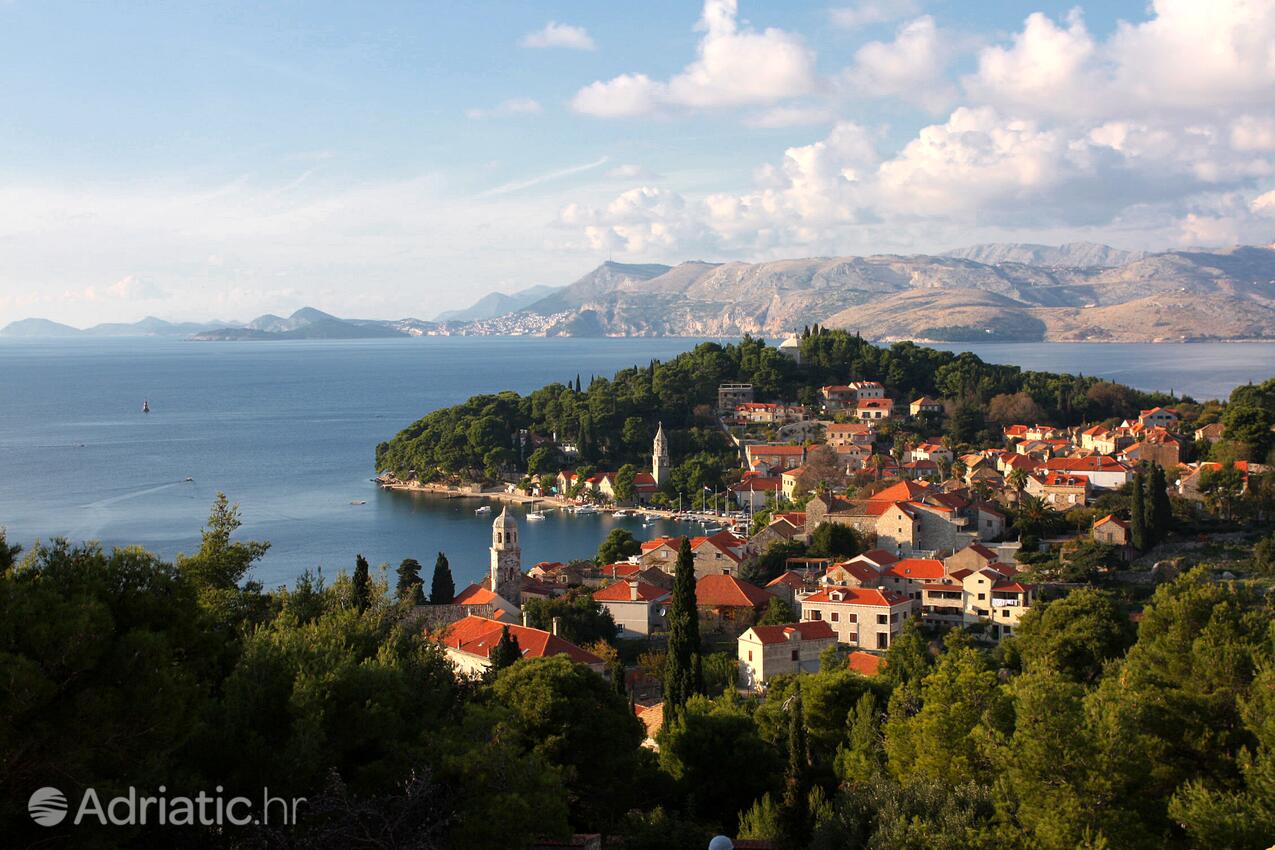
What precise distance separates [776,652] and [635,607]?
480cm

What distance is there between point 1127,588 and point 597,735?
63.9ft

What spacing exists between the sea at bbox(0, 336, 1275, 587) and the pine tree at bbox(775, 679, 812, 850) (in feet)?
72.0

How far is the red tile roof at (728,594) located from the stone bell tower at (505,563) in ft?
13.9

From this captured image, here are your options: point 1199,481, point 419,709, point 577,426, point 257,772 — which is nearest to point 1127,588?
point 1199,481

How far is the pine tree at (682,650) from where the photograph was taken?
1731 cm

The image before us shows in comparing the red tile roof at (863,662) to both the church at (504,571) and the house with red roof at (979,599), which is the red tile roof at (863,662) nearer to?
the house with red roof at (979,599)

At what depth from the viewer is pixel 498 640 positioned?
63.9ft

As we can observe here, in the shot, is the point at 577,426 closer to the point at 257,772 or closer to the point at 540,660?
the point at 540,660

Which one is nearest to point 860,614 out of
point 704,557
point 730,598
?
point 730,598

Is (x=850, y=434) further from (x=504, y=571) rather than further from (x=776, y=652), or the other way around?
(x=776, y=652)

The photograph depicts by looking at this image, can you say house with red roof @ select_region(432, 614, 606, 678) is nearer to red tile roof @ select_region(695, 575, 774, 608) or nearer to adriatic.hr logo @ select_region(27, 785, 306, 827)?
red tile roof @ select_region(695, 575, 774, 608)

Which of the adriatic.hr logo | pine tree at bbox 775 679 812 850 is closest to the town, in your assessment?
pine tree at bbox 775 679 812 850


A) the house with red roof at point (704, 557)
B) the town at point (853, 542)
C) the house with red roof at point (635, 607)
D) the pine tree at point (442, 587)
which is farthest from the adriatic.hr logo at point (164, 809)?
the house with red roof at point (704, 557)

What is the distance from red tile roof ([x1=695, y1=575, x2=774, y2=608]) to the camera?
26.0 meters
